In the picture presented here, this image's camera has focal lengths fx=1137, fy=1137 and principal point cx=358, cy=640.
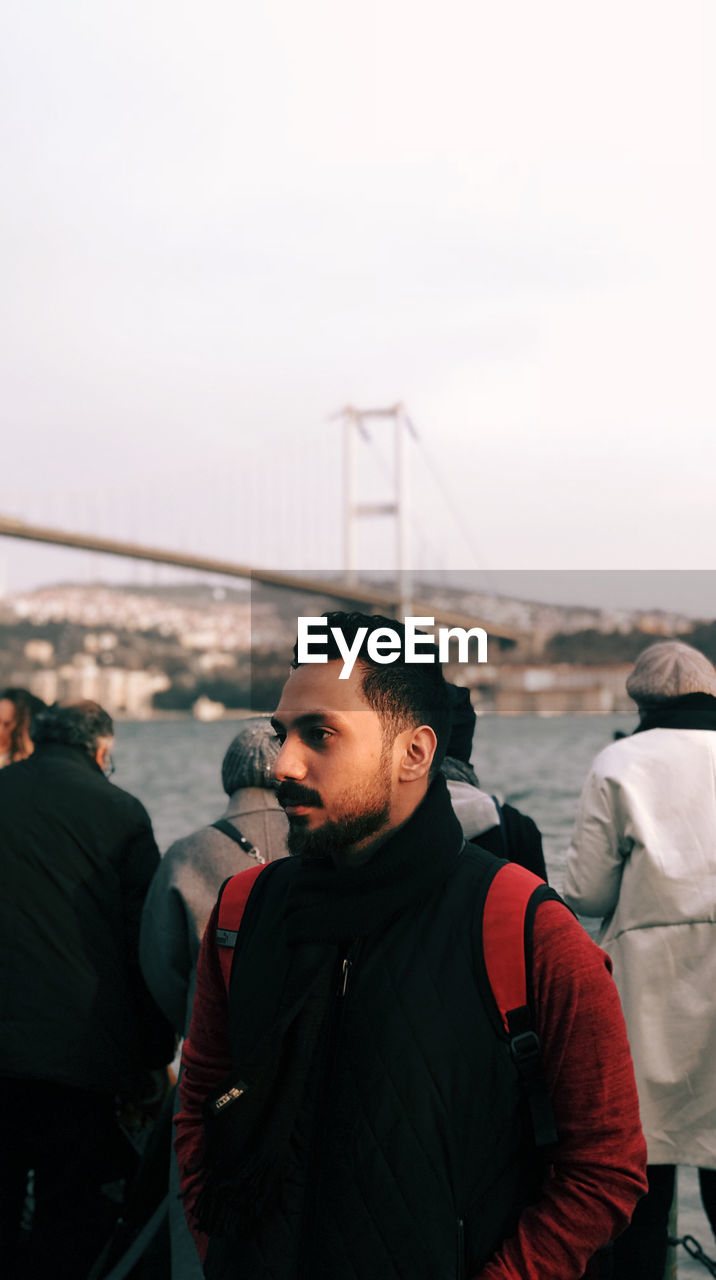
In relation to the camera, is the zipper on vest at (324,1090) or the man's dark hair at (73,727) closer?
the zipper on vest at (324,1090)

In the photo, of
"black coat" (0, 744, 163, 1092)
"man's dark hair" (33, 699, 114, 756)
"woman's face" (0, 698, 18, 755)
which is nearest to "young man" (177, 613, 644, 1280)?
"black coat" (0, 744, 163, 1092)

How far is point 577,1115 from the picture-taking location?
1063 mm

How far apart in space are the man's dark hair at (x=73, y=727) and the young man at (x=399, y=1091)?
48.5 inches

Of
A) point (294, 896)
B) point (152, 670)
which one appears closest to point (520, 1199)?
point (294, 896)

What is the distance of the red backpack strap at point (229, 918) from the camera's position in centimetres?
120

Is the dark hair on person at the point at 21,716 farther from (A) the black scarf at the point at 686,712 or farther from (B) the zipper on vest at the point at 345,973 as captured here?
(B) the zipper on vest at the point at 345,973

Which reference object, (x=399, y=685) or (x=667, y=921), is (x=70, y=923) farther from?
(x=399, y=685)

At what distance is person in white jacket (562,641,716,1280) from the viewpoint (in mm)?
2010

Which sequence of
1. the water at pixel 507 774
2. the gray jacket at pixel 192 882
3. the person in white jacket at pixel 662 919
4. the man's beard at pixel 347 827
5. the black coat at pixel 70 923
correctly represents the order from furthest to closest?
the water at pixel 507 774 → the black coat at pixel 70 923 → the person in white jacket at pixel 662 919 → the gray jacket at pixel 192 882 → the man's beard at pixel 347 827

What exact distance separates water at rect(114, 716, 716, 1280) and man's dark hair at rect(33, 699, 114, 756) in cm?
96

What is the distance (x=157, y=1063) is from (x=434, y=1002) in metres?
1.42

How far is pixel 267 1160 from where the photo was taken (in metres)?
1.07

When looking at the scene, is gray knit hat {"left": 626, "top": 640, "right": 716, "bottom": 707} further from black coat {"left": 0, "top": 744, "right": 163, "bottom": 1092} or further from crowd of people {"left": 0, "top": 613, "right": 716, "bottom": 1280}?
black coat {"left": 0, "top": 744, "right": 163, "bottom": 1092}

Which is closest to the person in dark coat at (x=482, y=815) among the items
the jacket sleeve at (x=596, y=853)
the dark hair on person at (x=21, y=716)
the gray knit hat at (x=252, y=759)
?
the jacket sleeve at (x=596, y=853)
